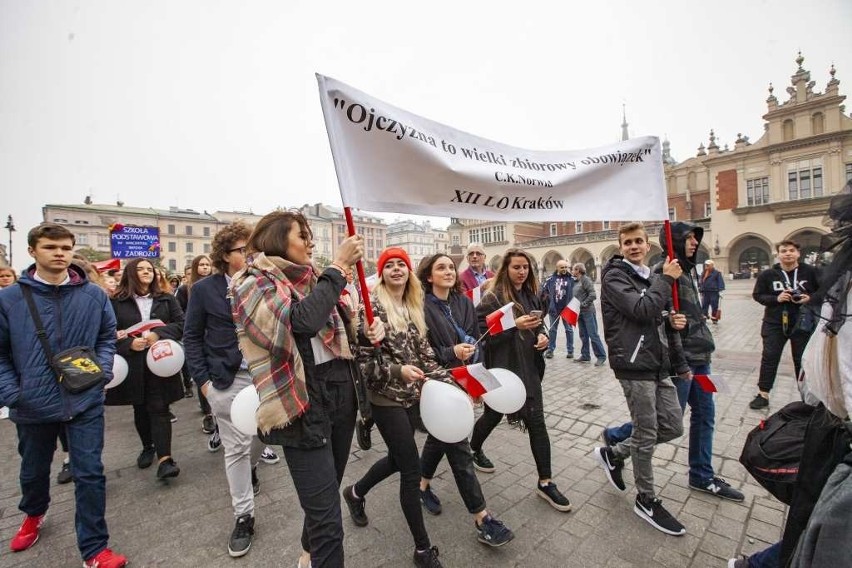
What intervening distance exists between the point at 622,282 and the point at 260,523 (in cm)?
333

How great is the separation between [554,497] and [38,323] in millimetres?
3893

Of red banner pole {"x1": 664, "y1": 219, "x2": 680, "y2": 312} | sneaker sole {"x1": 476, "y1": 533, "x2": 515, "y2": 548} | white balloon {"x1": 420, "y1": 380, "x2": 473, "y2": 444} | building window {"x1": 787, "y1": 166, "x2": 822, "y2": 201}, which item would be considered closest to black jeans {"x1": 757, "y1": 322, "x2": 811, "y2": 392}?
red banner pole {"x1": 664, "y1": 219, "x2": 680, "y2": 312}

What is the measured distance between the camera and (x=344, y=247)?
79.9 inches

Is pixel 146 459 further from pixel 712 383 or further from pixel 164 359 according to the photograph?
pixel 712 383

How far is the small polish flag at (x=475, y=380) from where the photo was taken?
2527 mm

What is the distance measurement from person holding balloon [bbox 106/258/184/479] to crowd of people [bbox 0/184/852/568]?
20mm

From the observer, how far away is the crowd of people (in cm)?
197

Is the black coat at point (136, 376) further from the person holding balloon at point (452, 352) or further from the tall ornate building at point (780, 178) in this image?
the tall ornate building at point (780, 178)

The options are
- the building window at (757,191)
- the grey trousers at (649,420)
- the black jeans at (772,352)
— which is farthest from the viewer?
the building window at (757,191)

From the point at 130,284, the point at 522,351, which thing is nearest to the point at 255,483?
the point at 130,284

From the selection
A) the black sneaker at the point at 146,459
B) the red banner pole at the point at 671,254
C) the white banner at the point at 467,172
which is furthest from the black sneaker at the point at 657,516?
the black sneaker at the point at 146,459

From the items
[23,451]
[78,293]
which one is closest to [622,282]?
[78,293]

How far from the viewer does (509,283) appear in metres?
3.68

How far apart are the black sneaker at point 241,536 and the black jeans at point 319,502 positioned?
1098 mm
